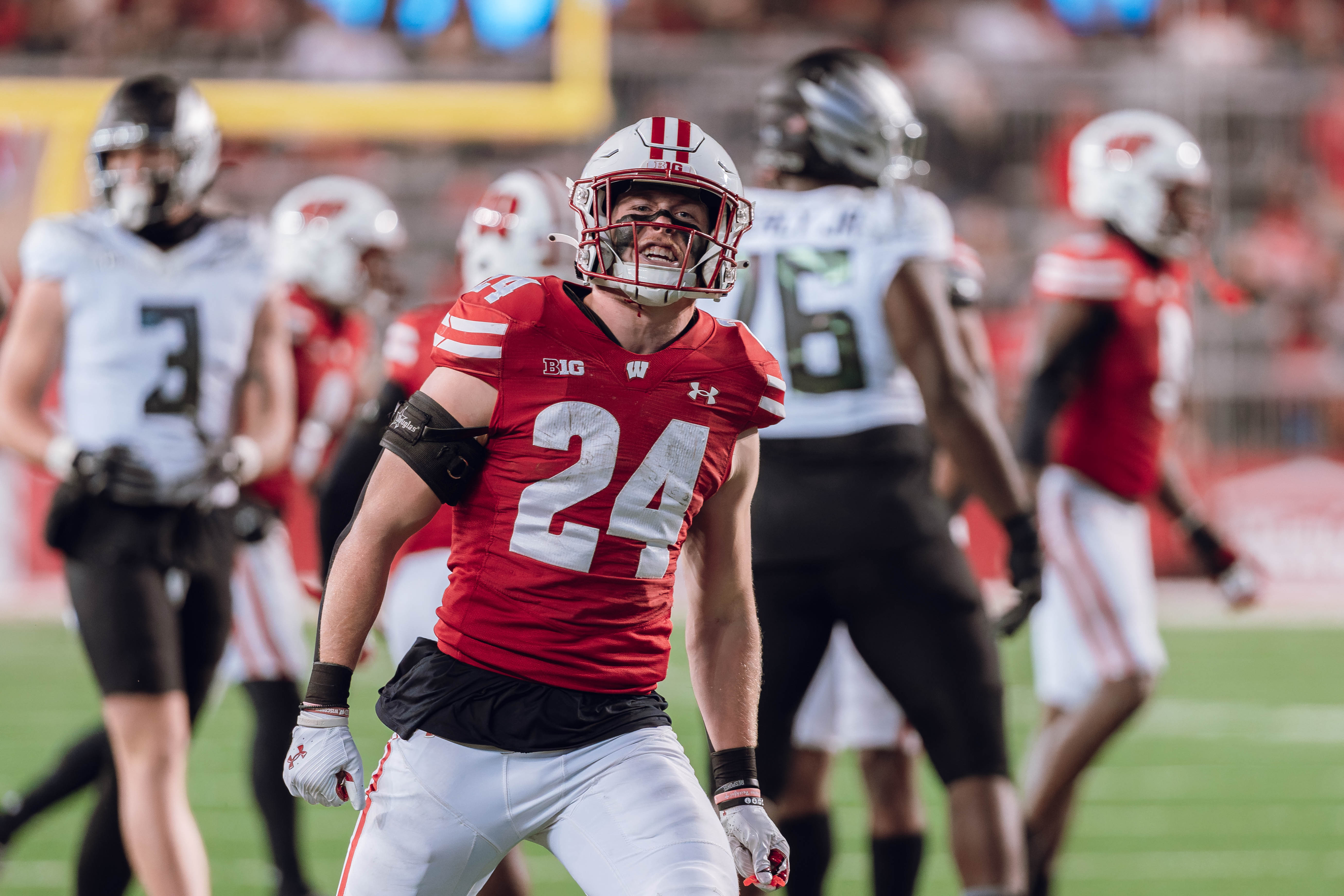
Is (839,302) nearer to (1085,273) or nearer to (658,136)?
(658,136)

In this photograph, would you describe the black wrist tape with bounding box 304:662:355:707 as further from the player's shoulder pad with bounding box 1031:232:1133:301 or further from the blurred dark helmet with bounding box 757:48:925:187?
the player's shoulder pad with bounding box 1031:232:1133:301

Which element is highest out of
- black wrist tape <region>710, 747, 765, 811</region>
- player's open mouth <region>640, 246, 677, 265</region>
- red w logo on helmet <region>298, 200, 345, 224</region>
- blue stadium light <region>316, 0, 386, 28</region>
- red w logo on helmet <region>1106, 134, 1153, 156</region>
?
blue stadium light <region>316, 0, 386, 28</region>

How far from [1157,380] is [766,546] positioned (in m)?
2.05

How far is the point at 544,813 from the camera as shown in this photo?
279 centimetres

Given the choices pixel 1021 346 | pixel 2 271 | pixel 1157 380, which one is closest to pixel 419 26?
pixel 2 271

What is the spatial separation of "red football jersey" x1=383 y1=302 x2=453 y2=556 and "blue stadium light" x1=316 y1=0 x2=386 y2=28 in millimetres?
10800

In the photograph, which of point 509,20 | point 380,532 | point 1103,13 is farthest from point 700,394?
point 1103,13

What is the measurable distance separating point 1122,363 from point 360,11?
1030 centimetres

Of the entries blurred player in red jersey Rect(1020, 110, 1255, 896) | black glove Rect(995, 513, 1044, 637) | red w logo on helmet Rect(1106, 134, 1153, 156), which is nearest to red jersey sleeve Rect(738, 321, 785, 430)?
black glove Rect(995, 513, 1044, 637)

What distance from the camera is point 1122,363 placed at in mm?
5402

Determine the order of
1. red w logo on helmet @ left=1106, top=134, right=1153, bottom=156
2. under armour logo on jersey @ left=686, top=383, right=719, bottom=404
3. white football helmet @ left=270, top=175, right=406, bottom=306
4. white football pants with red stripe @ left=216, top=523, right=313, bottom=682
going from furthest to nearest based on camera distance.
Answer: white football helmet @ left=270, top=175, right=406, bottom=306, red w logo on helmet @ left=1106, top=134, right=1153, bottom=156, white football pants with red stripe @ left=216, top=523, right=313, bottom=682, under armour logo on jersey @ left=686, top=383, right=719, bottom=404

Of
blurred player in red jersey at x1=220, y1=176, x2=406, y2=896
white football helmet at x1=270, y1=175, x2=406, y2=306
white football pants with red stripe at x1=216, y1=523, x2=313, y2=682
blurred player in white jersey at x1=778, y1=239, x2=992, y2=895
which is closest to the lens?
blurred player in white jersey at x1=778, y1=239, x2=992, y2=895

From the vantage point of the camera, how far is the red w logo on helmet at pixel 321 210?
6.30m

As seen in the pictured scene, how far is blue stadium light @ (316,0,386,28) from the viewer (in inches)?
565
